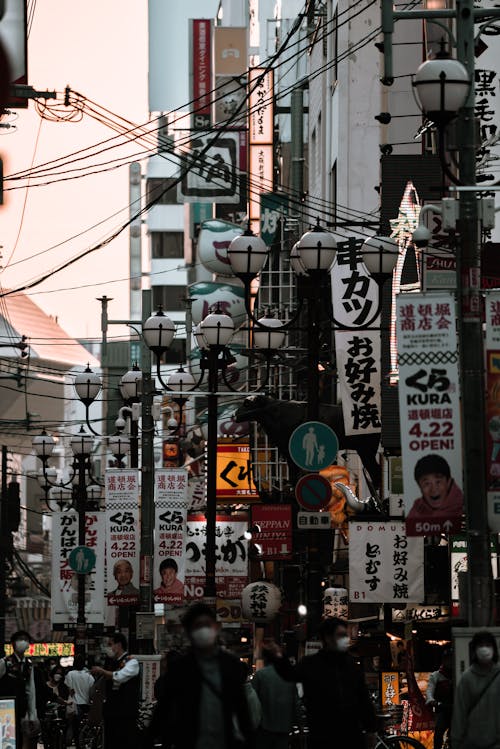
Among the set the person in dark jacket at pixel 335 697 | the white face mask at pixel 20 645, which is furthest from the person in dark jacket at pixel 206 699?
the white face mask at pixel 20 645

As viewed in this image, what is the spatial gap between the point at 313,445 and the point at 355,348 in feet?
30.7

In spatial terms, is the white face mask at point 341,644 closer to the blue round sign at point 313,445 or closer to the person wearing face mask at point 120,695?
the person wearing face mask at point 120,695

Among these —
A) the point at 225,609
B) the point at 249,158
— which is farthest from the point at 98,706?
the point at 249,158

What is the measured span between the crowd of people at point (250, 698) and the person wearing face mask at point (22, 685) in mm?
18

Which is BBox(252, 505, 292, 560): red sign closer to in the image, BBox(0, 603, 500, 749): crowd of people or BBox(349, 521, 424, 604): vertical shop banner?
BBox(349, 521, 424, 604): vertical shop banner

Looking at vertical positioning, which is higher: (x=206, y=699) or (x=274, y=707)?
(x=206, y=699)

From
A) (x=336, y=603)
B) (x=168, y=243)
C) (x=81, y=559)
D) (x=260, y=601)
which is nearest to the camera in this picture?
(x=260, y=601)

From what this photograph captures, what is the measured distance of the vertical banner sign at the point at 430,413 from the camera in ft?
48.1

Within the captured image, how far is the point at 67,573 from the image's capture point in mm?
43562

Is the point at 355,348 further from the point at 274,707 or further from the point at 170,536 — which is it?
the point at 274,707

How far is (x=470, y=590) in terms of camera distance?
45.9 feet

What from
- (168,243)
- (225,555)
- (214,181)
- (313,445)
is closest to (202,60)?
(214,181)

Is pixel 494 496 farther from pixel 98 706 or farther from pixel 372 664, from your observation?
pixel 372 664

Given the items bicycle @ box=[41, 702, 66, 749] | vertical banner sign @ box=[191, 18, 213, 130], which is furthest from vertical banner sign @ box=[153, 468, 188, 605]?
vertical banner sign @ box=[191, 18, 213, 130]
